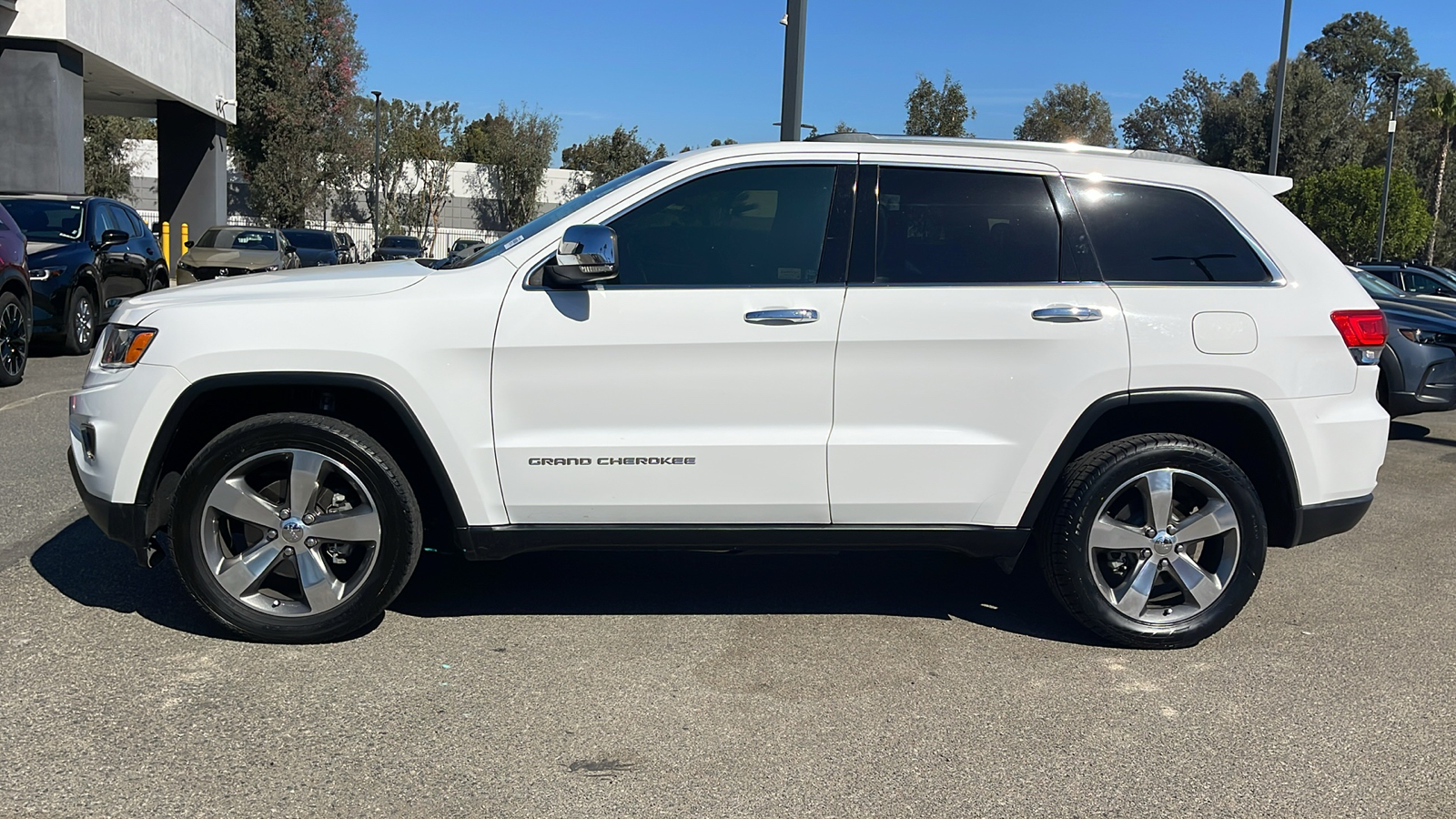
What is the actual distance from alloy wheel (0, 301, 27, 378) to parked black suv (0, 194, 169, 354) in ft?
3.92

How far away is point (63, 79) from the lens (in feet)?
62.3

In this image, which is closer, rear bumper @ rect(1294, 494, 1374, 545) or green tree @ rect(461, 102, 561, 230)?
rear bumper @ rect(1294, 494, 1374, 545)

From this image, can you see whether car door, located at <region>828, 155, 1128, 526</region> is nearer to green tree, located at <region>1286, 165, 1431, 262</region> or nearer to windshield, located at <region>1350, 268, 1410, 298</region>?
windshield, located at <region>1350, 268, 1410, 298</region>

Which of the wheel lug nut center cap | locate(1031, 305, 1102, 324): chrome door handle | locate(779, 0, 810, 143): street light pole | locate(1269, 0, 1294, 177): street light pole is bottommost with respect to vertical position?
the wheel lug nut center cap

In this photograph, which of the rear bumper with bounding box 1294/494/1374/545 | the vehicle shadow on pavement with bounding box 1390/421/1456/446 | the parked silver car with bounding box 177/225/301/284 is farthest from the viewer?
the parked silver car with bounding box 177/225/301/284

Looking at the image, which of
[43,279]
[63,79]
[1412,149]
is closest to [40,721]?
[43,279]

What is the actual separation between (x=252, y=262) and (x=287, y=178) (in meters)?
20.9

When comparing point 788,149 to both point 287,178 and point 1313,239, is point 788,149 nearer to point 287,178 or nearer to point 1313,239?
point 1313,239

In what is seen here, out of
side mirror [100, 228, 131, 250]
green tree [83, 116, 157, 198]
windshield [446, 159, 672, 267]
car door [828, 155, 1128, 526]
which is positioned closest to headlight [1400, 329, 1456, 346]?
car door [828, 155, 1128, 526]

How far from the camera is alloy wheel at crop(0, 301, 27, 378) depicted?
Answer: 995 centimetres

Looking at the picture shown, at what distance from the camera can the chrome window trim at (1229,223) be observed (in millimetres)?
4332

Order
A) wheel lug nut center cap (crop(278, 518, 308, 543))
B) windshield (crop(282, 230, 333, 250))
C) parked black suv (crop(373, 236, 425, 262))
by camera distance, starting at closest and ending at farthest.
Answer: wheel lug nut center cap (crop(278, 518, 308, 543)) < parked black suv (crop(373, 236, 425, 262)) < windshield (crop(282, 230, 333, 250))

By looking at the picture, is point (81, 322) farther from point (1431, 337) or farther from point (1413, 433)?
point (1413, 433)

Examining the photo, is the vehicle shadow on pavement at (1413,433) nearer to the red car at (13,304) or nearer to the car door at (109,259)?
the red car at (13,304)
